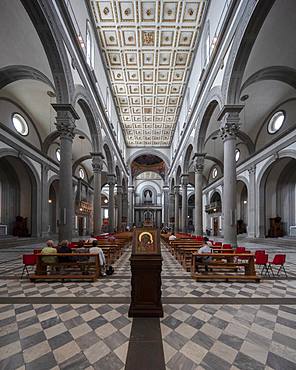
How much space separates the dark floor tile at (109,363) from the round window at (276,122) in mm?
18320

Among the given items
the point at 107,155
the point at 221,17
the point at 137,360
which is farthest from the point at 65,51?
the point at 107,155

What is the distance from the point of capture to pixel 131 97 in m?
24.7

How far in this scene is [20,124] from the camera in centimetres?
1786

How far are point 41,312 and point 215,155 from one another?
2670 cm

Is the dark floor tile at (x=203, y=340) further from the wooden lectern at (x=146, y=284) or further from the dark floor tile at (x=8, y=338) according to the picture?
the dark floor tile at (x=8, y=338)

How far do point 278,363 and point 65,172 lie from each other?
9.37m

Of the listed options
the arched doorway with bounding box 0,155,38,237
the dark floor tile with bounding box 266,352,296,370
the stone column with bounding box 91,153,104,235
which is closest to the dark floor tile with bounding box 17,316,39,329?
the dark floor tile with bounding box 266,352,296,370

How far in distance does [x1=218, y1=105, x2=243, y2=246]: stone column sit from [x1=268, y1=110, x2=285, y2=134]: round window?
27.3 ft

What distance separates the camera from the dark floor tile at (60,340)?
3.53m

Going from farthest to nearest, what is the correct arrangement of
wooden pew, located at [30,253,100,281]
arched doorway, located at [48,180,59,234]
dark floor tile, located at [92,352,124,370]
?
1. arched doorway, located at [48,180,59,234]
2. wooden pew, located at [30,253,100,281]
3. dark floor tile, located at [92,352,124,370]

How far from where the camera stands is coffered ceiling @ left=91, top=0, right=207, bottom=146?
14.9 meters

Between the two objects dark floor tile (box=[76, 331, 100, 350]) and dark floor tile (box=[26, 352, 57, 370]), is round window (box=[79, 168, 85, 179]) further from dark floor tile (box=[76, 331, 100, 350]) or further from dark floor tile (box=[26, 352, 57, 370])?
dark floor tile (box=[26, 352, 57, 370])

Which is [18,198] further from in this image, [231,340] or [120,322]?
[231,340]

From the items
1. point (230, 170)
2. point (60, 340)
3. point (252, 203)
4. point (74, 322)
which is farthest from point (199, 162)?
point (60, 340)
